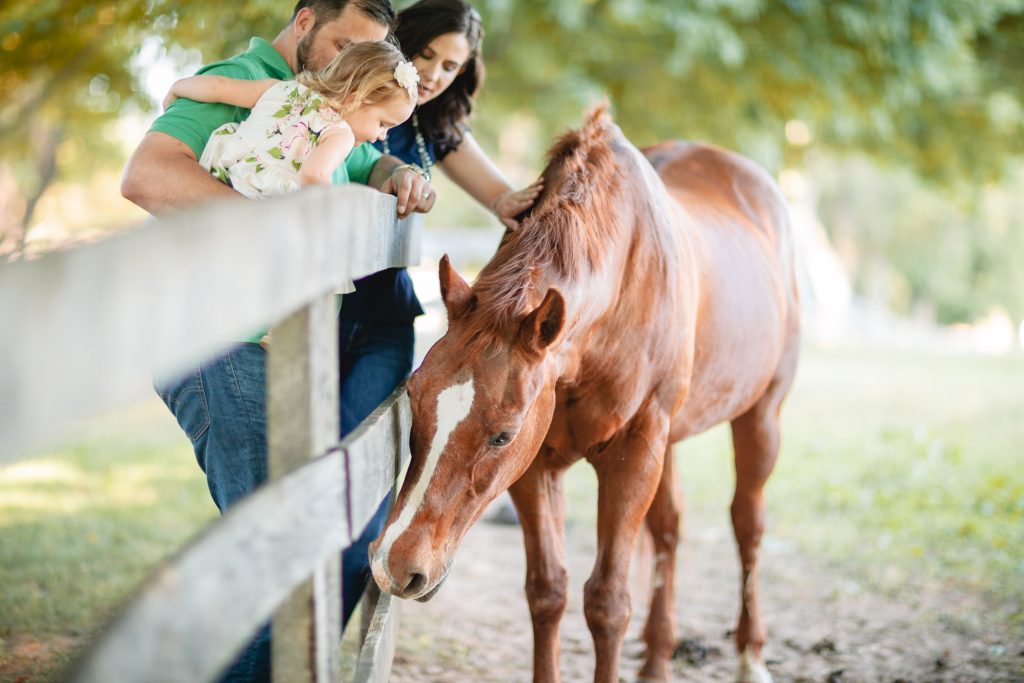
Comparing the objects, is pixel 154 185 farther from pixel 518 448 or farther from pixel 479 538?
pixel 479 538

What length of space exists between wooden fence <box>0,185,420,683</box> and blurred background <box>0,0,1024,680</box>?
26.7 inches

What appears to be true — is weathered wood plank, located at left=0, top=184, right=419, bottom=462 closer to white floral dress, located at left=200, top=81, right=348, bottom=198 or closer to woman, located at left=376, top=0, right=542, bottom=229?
white floral dress, located at left=200, top=81, right=348, bottom=198

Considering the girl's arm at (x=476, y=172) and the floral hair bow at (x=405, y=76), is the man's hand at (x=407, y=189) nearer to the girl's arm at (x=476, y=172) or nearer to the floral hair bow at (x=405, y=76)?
the floral hair bow at (x=405, y=76)

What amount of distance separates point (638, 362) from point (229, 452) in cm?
123

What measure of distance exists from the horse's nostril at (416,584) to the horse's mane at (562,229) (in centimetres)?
60

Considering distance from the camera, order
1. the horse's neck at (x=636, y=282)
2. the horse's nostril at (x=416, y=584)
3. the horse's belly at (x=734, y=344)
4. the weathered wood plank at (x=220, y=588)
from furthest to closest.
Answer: the horse's belly at (x=734, y=344) → the horse's neck at (x=636, y=282) → the horse's nostril at (x=416, y=584) → the weathered wood plank at (x=220, y=588)

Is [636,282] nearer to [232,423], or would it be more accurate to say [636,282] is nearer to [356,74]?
[356,74]

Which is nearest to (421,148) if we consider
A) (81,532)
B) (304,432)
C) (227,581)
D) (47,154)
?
(304,432)

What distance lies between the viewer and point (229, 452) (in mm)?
2371

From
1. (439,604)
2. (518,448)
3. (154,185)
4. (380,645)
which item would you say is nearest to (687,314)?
(518,448)

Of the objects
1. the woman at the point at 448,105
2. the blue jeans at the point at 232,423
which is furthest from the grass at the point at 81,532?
the woman at the point at 448,105

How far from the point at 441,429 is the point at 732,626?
2763mm

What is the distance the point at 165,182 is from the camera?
87.8 inches

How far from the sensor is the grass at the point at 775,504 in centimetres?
405
